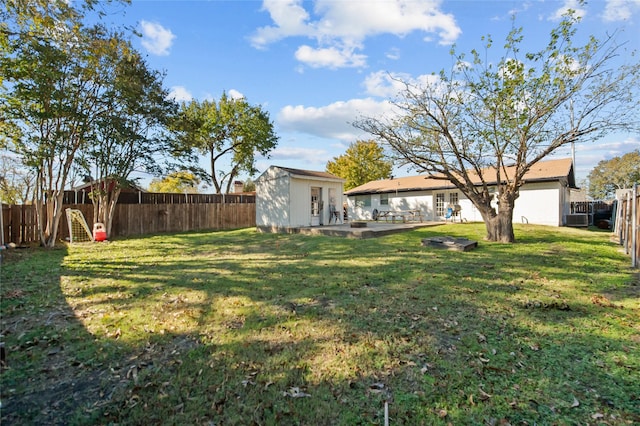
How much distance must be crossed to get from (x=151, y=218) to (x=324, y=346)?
14.4 metres

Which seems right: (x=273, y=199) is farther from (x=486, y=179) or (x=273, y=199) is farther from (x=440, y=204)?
(x=486, y=179)

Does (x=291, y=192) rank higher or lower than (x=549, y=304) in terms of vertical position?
higher

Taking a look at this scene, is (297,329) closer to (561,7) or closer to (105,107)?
(561,7)

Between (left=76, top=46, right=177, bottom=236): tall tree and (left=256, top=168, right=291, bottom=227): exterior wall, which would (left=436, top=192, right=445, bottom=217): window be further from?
(left=76, top=46, right=177, bottom=236): tall tree

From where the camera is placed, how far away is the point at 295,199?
1342 cm

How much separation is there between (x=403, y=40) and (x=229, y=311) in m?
9.47

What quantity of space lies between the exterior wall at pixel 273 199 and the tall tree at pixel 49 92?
6.68 metres

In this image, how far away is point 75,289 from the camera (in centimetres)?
498

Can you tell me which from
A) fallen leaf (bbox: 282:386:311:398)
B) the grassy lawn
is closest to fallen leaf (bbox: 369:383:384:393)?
the grassy lawn

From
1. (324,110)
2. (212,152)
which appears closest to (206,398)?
(324,110)

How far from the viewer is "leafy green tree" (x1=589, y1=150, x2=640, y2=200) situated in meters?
33.1

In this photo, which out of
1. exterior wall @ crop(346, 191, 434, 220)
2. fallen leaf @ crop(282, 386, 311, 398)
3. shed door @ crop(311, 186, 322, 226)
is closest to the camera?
fallen leaf @ crop(282, 386, 311, 398)

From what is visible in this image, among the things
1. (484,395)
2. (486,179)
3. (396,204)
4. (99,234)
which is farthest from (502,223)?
(99,234)

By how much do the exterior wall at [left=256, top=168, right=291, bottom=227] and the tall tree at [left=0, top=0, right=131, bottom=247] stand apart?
21.9 ft
